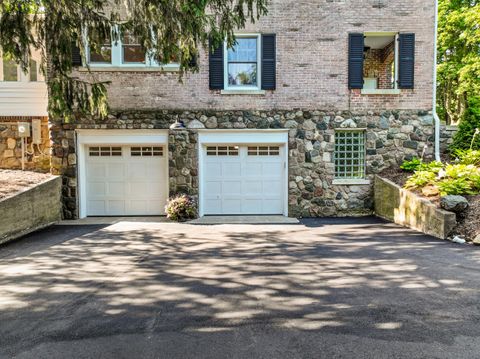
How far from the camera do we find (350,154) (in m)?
10.0

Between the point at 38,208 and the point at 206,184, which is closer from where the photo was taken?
Result: the point at 38,208

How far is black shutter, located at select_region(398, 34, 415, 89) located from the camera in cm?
975

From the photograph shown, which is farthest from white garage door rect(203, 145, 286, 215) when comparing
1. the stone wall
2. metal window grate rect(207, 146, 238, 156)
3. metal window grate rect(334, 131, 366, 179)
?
the stone wall

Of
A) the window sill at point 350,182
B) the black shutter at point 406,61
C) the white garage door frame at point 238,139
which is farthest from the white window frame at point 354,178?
the black shutter at point 406,61

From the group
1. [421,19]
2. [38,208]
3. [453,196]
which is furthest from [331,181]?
[38,208]

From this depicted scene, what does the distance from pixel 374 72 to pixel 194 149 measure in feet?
25.7

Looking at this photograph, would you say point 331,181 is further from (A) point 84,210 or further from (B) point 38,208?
(B) point 38,208

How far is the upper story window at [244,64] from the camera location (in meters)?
9.81

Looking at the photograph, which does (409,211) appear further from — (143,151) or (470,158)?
(143,151)

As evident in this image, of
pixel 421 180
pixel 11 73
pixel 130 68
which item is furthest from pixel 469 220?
pixel 11 73

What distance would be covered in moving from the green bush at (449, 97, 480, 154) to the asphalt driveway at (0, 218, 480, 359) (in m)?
4.90

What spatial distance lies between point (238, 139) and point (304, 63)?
2.91m

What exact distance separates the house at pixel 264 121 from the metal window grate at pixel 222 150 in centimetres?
3

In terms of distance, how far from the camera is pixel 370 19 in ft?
31.9
